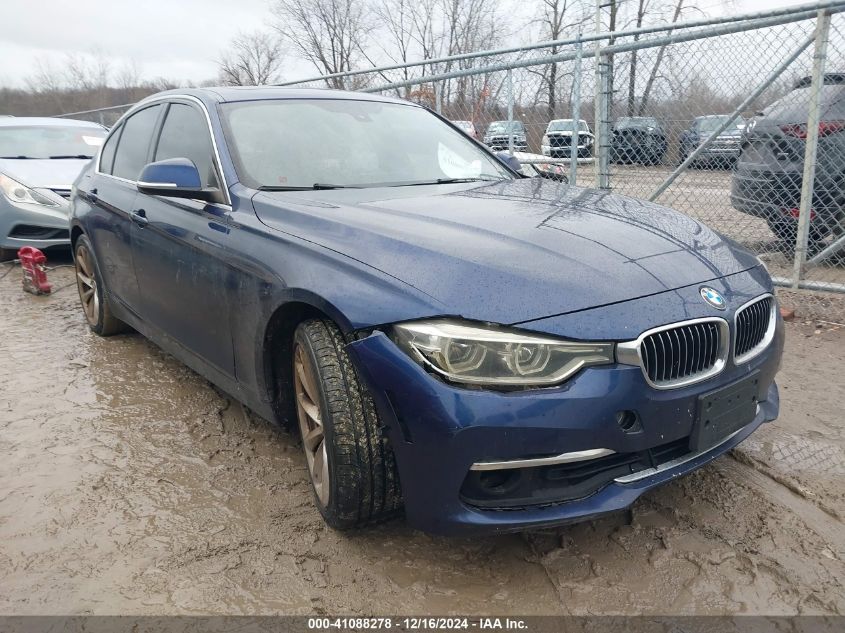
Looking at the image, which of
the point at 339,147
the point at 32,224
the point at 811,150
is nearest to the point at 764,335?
the point at 339,147

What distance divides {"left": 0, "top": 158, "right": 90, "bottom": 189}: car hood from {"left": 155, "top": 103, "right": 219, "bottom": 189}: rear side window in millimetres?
4172

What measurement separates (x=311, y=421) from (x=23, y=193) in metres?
5.92

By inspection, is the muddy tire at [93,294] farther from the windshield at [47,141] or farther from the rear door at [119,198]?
the windshield at [47,141]

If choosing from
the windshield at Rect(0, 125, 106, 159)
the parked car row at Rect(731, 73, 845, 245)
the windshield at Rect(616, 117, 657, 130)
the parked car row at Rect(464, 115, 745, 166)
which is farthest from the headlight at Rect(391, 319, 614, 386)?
the windshield at Rect(0, 125, 106, 159)

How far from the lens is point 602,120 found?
18.4 ft

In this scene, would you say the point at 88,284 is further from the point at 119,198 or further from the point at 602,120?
the point at 602,120

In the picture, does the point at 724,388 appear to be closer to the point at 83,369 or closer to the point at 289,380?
the point at 289,380

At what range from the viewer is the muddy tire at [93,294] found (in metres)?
4.42

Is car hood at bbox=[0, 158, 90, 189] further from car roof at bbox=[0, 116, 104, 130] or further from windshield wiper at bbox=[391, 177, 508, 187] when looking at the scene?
windshield wiper at bbox=[391, 177, 508, 187]

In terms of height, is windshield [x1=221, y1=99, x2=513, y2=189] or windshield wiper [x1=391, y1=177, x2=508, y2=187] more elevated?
windshield [x1=221, y1=99, x2=513, y2=189]

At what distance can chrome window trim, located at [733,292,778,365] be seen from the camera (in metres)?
2.14

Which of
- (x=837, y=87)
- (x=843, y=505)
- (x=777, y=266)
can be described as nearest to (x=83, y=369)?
(x=843, y=505)

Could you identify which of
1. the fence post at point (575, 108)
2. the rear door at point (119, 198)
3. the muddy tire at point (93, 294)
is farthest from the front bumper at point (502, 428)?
the fence post at point (575, 108)

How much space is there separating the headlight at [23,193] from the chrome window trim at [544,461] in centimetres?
648
